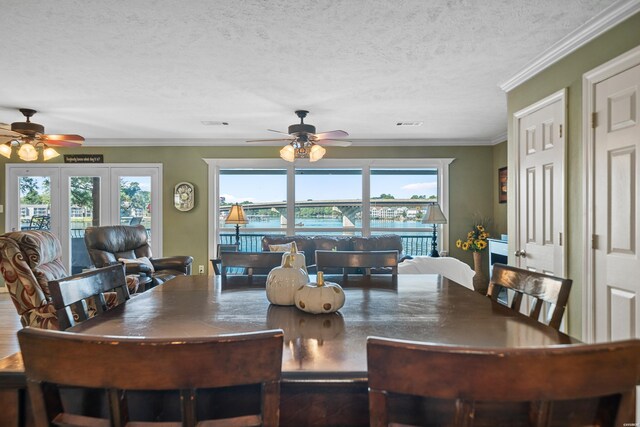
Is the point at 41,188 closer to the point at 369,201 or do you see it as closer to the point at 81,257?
the point at 81,257

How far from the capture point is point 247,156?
606cm

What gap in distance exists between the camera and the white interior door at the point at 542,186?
2627mm

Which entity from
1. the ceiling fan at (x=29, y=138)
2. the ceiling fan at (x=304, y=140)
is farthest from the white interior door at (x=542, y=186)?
the ceiling fan at (x=29, y=138)

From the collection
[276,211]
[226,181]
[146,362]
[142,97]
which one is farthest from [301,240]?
[146,362]

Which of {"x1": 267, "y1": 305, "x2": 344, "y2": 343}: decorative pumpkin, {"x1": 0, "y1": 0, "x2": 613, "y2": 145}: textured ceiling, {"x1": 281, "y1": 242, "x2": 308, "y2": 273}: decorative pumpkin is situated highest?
{"x1": 0, "y1": 0, "x2": 613, "y2": 145}: textured ceiling

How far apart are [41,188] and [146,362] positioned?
6766 millimetres

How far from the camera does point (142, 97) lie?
3.72m

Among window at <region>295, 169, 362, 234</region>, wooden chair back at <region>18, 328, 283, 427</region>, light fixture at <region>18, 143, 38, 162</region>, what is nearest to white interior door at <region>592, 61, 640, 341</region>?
wooden chair back at <region>18, 328, 283, 427</region>

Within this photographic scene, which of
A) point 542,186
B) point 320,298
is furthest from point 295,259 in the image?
point 542,186

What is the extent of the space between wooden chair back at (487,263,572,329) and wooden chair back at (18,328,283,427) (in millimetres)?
1119

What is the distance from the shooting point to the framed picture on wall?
556 centimetres

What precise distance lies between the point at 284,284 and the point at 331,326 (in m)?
0.32

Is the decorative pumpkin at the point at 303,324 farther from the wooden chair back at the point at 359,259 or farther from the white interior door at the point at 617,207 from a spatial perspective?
the white interior door at the point at 617,207

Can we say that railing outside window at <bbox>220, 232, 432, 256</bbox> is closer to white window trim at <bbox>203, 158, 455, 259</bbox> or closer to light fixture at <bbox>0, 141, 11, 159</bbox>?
white window trim at <bbox>203, 158, 455, 259</bbox>
